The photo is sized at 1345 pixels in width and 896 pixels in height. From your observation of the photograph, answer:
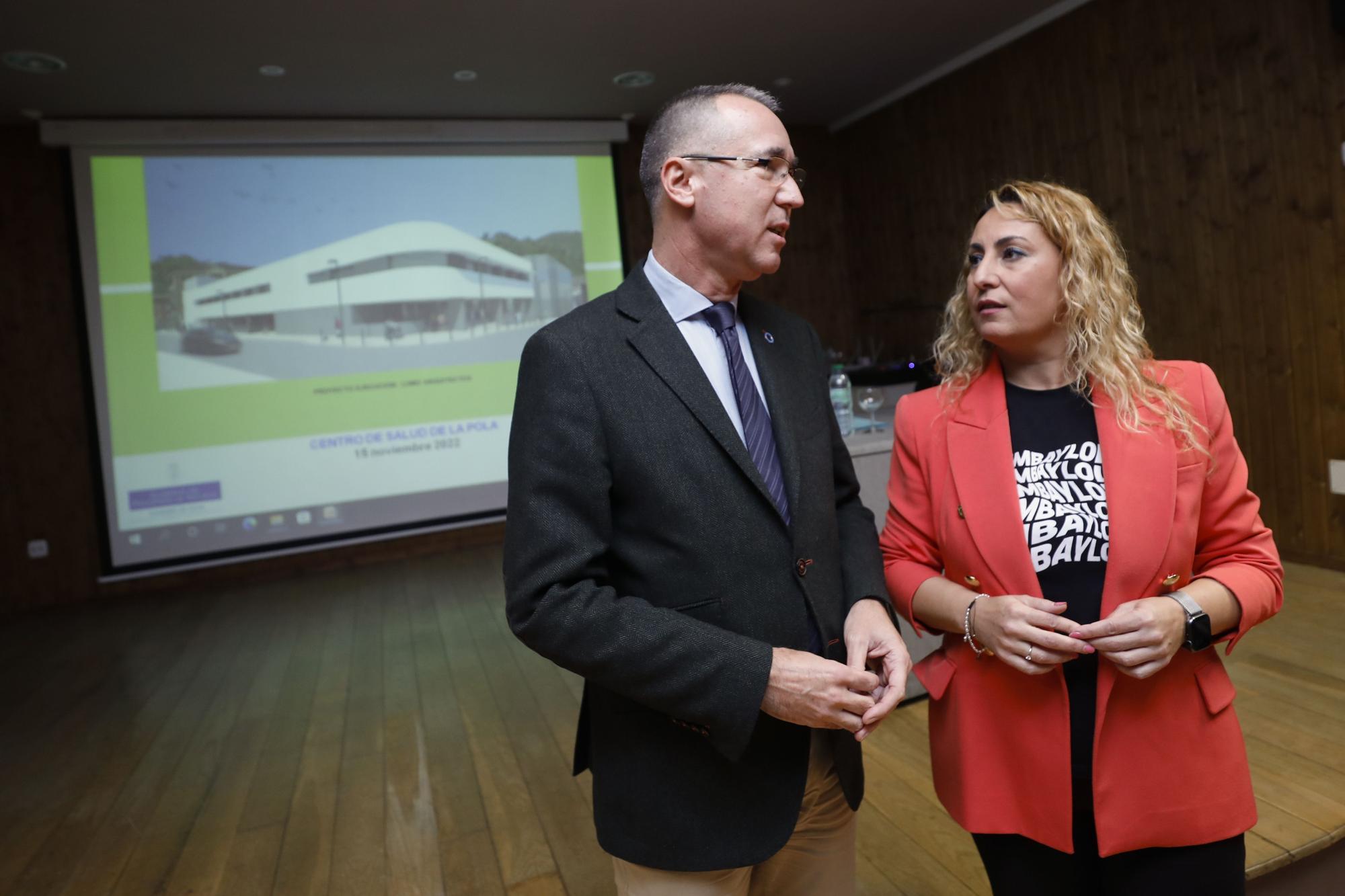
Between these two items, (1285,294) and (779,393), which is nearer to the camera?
(779,393)

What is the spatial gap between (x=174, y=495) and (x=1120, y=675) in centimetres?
617

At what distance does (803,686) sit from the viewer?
98 cm

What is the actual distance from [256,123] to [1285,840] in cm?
656

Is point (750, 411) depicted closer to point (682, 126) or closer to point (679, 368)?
point (679, 368)

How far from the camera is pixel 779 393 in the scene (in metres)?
1.22

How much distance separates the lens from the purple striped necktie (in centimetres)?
115

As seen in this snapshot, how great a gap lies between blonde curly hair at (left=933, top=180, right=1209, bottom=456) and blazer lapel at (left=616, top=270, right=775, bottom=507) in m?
0.46

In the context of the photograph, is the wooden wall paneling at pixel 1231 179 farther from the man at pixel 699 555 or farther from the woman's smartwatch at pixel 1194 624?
the man at pixel 699 555

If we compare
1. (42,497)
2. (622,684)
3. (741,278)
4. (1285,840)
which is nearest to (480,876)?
(622,684)

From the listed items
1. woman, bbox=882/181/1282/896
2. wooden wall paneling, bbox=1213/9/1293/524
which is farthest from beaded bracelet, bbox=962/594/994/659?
→ wooden wall paneling, bbox=1213/9/1293/524

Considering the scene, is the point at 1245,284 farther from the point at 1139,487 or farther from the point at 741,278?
the point at 741,278

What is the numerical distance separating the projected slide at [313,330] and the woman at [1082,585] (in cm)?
549

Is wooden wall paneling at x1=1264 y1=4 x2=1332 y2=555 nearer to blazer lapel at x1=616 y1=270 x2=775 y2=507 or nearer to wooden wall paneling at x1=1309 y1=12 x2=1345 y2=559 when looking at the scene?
wooden wall paneling at x1=1309 y1=12 x2=1345 y2=559

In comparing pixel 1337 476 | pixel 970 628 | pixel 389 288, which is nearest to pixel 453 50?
pixel 389 288
